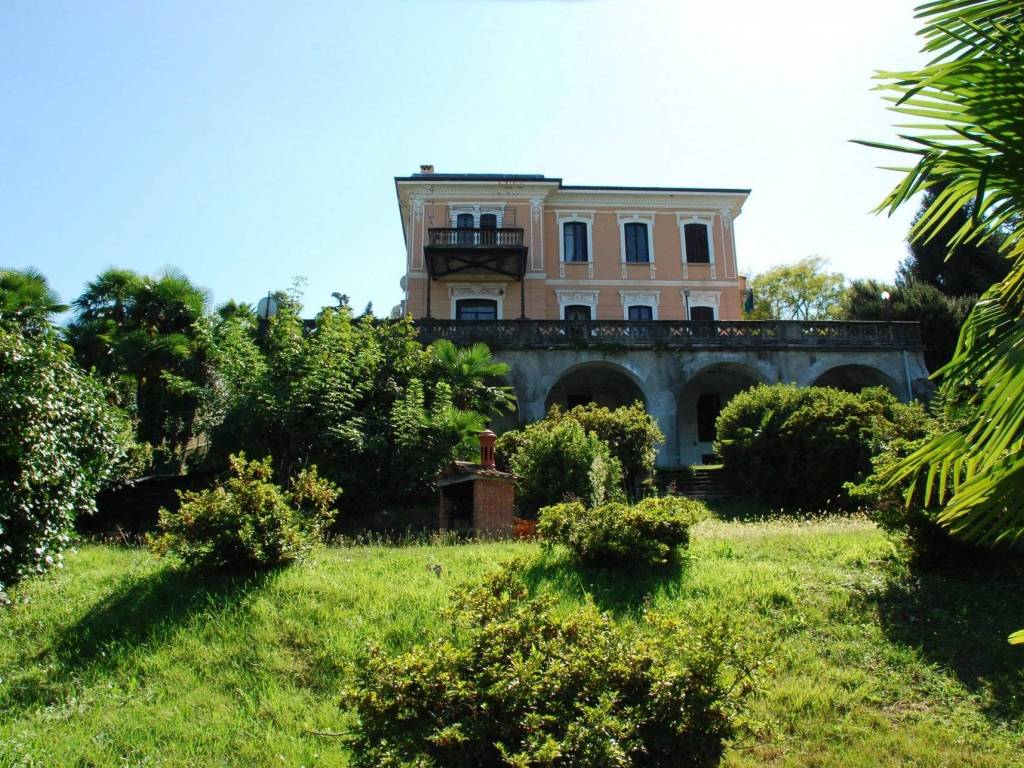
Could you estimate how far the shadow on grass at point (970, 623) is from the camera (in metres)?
6.23

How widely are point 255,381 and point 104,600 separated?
22.0ft

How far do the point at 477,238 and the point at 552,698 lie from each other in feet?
87.8

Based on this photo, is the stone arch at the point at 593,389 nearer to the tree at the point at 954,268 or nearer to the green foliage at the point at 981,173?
the tree at the point at 954,268

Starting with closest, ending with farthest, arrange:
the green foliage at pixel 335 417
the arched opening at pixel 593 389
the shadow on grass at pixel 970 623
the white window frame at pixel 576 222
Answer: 1. the shadow on grass at pixel 970 623
2. the green foliage at pixel 335 417
3. the arched opening at pixel 593 389
4. the white window frame at pixel 576 222

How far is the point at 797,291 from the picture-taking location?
151ft

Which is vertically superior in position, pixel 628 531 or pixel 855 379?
pixel 855 379

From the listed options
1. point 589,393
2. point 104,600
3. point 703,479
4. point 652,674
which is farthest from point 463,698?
point 589,393

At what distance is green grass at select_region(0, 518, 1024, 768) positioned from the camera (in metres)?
5.36

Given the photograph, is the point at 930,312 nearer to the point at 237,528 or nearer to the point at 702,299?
the point at 702,299

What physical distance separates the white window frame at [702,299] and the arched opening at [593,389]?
6303 millimetres

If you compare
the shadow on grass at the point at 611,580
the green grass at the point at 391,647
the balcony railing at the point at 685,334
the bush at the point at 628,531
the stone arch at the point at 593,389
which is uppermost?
the balcony railing at the point at 685,334

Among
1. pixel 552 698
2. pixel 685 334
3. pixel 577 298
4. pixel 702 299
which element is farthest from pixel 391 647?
pixel 702 299

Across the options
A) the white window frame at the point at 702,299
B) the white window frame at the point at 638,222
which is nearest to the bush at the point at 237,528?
the white window frame at the point at 702,299

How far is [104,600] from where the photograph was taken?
315 inches
